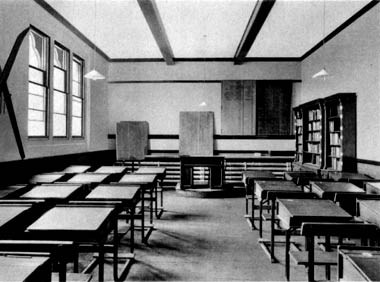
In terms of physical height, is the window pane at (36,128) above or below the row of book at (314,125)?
below

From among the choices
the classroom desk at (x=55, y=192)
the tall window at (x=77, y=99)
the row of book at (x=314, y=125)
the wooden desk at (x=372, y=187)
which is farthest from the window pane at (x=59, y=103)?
the wooden desk at (x=372, y=187)

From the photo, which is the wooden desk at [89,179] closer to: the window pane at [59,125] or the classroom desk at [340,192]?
the window pane at [59,125]

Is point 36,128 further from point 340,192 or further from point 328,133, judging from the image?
point 328,133

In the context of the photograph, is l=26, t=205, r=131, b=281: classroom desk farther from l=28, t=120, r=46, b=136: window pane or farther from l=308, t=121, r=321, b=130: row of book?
l=308, t=121, r=321, b=130: row of book

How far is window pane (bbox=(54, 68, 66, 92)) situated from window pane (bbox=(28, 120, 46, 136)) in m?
0.96

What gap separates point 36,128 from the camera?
18.7 ft

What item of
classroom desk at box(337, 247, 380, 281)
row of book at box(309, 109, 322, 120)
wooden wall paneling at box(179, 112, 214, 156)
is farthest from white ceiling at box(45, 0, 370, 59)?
classroom desk at box(337, 247, 380, 281)

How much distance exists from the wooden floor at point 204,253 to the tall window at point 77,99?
3104mm

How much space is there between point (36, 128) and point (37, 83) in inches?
29.3

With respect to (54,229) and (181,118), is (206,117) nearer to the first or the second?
(181,118)

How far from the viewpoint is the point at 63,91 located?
6.75 meters

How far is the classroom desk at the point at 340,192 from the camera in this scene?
11.9 ft

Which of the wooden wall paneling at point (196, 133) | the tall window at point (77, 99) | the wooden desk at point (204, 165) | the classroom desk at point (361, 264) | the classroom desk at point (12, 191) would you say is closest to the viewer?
the classroom desk at point (361, 264)

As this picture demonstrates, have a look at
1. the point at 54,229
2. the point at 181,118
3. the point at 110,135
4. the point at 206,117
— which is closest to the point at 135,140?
the point at 110,135
